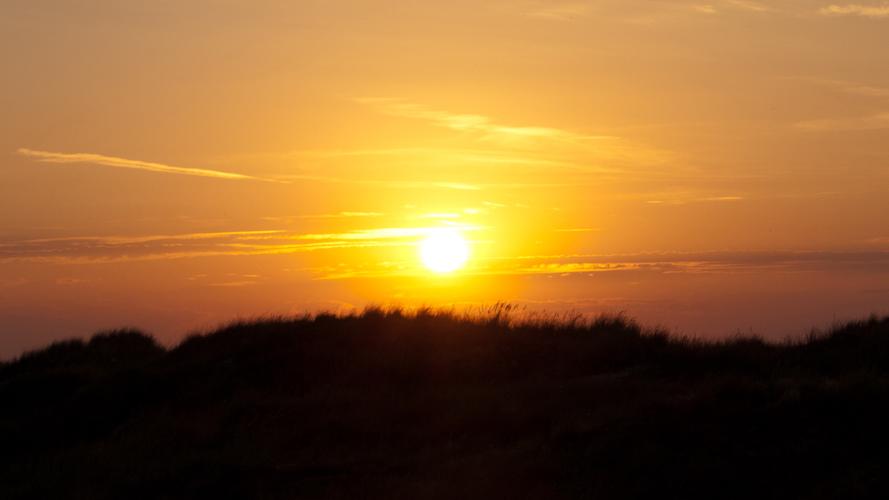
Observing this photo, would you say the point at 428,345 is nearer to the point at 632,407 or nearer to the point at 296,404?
the point at 296,404

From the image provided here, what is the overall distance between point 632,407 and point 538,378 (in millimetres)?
3093

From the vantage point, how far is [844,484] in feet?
35.2

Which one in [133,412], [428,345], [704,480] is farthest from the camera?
[428,345]

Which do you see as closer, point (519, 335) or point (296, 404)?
point (296, 404)

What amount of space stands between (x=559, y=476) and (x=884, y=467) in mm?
3907

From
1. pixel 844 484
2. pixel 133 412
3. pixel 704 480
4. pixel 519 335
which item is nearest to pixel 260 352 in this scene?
pixel 133 412

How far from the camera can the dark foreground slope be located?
11836 millimetres

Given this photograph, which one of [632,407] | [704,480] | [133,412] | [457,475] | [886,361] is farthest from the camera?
[133,412]

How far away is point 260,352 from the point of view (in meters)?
18.9

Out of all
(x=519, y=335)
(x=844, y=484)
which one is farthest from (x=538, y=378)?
(x=844, y=484)

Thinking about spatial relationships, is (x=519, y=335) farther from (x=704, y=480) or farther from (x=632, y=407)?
(x=704, y=480)

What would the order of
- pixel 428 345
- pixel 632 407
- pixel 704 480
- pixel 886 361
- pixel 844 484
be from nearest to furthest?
pixel 844 484 → pixel 704 480 → pixel 632 407 → pixel 886 361 → pixel 428 345

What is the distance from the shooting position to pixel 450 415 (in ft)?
49.1

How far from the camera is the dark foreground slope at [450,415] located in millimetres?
11836
